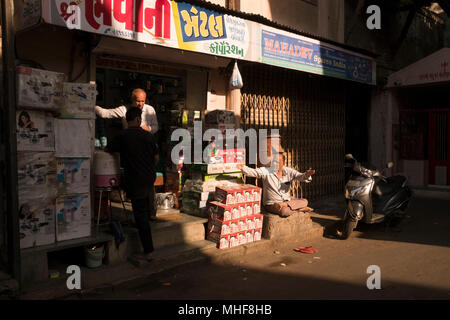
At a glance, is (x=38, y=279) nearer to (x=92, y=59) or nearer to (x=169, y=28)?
(x=92, y=59)

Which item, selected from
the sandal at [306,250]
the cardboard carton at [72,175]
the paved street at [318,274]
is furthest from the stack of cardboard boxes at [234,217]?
the cardboard carton at [72,175]

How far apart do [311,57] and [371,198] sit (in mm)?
3005

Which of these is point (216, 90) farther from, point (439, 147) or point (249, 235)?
point (439, 147)

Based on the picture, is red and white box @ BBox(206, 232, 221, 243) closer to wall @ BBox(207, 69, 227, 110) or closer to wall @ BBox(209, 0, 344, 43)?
wall @ BBox(207, 69, 227, 110)

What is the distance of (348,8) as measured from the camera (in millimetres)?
10773

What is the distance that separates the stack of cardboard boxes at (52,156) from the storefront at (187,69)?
0.07 m

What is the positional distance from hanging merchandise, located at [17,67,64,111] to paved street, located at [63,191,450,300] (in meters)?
1.98

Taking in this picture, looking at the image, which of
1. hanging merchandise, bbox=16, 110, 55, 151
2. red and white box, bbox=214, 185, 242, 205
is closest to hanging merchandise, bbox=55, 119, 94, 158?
hanging merchandise, bbox=16, 110, 55, 151

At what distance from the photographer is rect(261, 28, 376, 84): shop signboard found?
7.07 metres

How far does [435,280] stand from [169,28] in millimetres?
4521

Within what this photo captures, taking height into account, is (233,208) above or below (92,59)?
below

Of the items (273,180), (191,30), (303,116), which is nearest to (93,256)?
(273,180)

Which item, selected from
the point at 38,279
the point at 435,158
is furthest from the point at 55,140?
the point at 435,158

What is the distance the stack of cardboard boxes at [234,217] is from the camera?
5621 millimetres
